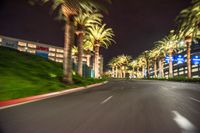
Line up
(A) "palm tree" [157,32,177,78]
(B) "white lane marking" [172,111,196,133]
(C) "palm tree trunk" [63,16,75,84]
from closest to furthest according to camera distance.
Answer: (B) "white lane marking" [172,111,196,133] → (C) "palm tree trunk" [63,16,75,84] → (A) "palm tree" [157,32,177,78]

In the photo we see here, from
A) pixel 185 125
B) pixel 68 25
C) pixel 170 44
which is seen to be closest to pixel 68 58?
pixel 68 25

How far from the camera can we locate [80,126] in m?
5.80

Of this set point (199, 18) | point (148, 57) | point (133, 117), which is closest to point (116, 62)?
point (148, 57)

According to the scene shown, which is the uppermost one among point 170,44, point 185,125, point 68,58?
point 170,44

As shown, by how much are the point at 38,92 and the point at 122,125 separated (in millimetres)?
10825

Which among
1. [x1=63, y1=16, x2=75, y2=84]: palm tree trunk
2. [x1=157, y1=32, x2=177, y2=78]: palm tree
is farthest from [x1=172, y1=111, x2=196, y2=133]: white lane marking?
[x1=157, y1=32, x2=177, y2=78]: palm tree

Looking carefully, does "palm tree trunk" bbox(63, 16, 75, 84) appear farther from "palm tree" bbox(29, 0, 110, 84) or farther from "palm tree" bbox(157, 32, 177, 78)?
"palm tree" bbox(157, 32, 177, 78)

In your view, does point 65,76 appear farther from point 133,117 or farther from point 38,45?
point 38,45

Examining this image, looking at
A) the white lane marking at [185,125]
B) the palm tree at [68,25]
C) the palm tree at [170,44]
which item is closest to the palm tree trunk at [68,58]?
the palm tree at [68,25]

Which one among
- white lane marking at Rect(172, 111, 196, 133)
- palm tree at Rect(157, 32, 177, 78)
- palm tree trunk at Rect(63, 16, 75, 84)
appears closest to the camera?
white lane marking at Rect(172, 111, 196, 133)

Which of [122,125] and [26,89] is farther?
[26,89]

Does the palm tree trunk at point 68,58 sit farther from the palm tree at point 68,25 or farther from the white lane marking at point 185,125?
the white lane marking at point 185,125

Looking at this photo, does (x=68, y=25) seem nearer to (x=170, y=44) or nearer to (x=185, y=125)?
(x=185, y=125)

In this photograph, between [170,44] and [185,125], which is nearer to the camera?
[185,125]
